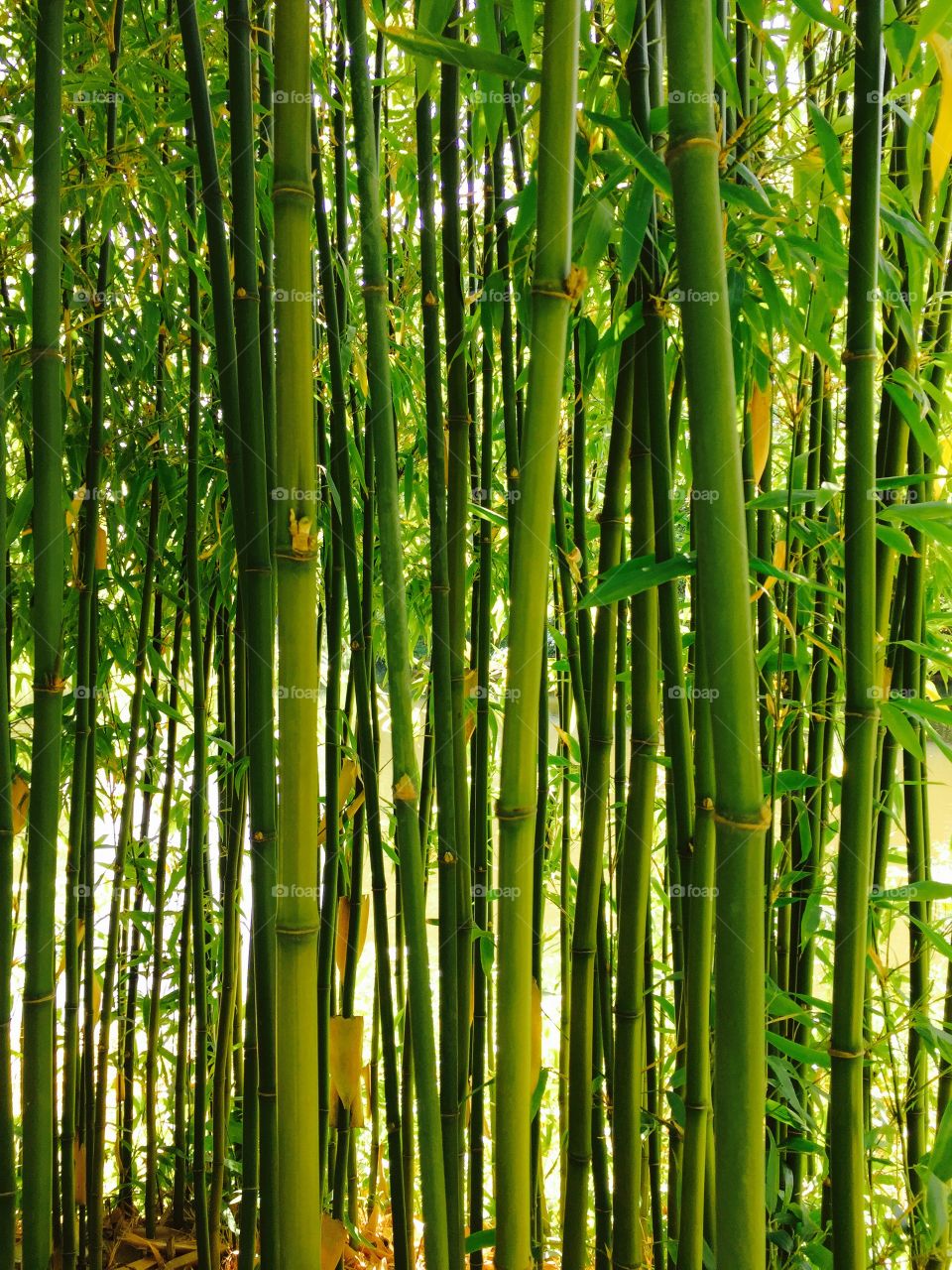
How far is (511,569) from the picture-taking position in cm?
55

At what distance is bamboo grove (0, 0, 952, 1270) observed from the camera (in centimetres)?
54

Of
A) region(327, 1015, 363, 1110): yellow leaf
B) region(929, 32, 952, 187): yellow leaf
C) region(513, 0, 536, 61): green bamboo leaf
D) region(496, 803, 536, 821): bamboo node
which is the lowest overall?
region(327, 1015, 363, 1110): yellow leaf

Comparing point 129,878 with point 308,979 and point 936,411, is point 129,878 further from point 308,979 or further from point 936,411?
point 936,411

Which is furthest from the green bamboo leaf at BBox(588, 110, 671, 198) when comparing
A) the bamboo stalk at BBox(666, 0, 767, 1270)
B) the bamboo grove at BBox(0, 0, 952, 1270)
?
the bamboo stalk at BBox(666, 0, 767, 1270)

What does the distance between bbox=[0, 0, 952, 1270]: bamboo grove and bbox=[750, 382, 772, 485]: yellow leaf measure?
2 cm

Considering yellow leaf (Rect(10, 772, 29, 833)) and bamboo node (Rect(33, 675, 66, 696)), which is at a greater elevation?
bamboo node (Rect(33, 675, 66, 696))

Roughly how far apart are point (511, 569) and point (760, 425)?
1.50 ft

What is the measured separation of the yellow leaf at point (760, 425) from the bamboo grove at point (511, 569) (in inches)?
0.8

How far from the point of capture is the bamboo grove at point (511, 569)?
1.78 feet

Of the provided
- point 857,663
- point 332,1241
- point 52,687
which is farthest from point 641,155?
point 332,1241

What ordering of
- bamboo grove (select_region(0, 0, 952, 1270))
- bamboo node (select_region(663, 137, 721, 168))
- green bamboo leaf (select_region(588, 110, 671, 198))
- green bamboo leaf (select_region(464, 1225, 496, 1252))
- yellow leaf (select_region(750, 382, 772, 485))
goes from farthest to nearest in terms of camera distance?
green bamboo leaf (select_region(464, 1225, 496, 1252))
yellow leaf (select_region(750, 382, 772, 485))
green bamboo leaf (select_region(588, 110, 671, 198))
bamboo grove (select_region(0, 0, 952, 1270))
bamboo node (select_region(663, 137, 721, 168))

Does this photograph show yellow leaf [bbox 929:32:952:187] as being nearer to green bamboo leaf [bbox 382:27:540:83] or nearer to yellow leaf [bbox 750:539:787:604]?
green bamboo leaf [bbox 382:27:540:83]

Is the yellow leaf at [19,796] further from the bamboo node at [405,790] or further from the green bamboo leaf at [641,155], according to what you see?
the green bamboo leaf at [641,155]

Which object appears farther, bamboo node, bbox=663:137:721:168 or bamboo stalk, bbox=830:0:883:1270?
bamboo stalk, bbox=830:0:883:1270
